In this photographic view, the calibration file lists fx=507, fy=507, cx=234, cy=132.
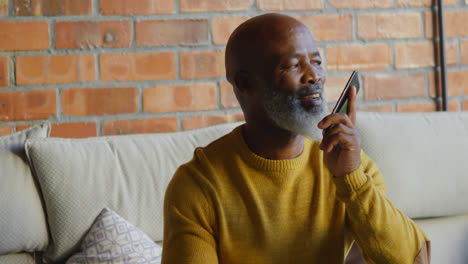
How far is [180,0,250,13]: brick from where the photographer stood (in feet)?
5.58

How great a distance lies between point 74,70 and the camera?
5.37ft

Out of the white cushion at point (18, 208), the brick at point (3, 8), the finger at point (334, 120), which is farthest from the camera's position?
the brick at point (3, 8)

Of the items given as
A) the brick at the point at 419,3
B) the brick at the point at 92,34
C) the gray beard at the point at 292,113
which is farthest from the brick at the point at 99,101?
the brick at the point at 419,3

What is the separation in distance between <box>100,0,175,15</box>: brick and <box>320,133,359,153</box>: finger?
3.35 ft

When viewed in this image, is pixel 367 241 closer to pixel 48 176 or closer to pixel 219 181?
pixel 219 181

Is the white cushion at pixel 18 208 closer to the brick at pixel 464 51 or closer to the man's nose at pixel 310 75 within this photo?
the man's nose at pixel 310 75

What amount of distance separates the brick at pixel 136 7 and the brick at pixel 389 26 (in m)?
0.68

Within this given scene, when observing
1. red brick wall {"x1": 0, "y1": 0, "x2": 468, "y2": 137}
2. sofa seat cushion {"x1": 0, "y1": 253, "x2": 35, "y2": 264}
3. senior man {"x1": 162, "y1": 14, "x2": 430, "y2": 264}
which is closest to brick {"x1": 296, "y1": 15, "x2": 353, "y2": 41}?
red brick wall {"x1": 0, "y1": 0, "x2": 468, "y2": 137}

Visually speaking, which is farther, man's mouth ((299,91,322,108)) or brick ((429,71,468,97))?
brick ((429,71,468,97))

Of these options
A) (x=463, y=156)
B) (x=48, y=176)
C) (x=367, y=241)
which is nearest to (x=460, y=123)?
(x=463, y=156)

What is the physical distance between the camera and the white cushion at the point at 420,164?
1.40 m

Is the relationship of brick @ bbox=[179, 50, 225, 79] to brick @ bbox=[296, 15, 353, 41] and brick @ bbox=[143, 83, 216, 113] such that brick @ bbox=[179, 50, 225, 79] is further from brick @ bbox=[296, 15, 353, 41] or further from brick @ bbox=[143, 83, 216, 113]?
brick @ bbox=[296, 15, 353, 41]

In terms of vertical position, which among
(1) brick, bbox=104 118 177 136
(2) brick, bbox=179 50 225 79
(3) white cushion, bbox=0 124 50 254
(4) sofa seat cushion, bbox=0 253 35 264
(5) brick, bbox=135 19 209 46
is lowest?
(4) sofa seat cushion, bbox=0 253 35 264

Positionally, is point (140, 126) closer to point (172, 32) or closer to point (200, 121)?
point (200, 121)
